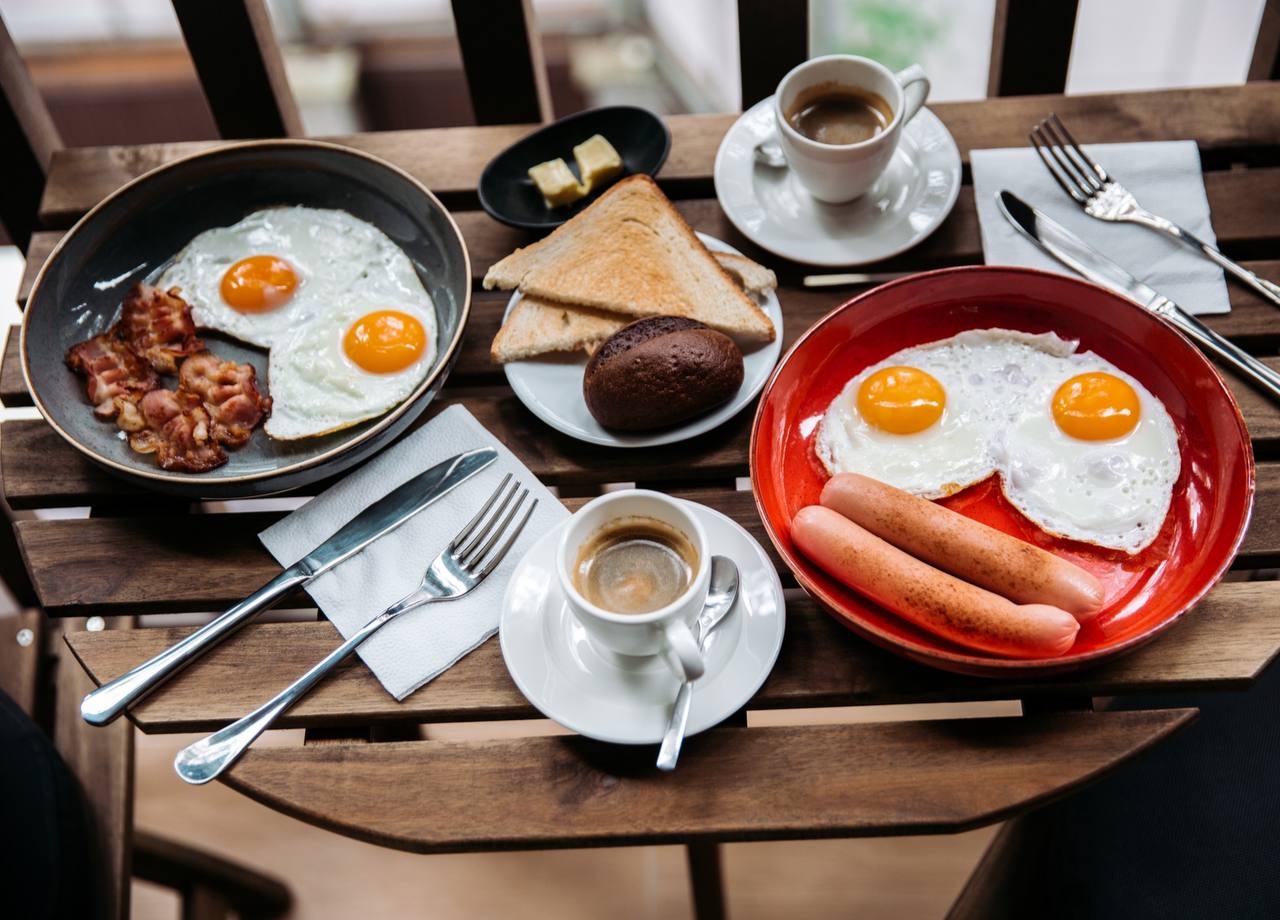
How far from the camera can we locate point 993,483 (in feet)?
4.75

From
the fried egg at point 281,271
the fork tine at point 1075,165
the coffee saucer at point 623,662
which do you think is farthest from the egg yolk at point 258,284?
the fork tine at point 1075,165

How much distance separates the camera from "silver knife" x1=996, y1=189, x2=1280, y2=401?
151cm

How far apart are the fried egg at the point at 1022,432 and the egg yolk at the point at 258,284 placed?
0.88 m

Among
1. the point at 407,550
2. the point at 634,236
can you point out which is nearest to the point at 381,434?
the point at 407,550

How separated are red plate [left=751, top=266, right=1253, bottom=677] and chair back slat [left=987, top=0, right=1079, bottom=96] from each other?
0.67 metres

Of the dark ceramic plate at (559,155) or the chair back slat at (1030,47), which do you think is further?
the chair back slat at (1030,47)

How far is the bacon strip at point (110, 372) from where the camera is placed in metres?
1.57

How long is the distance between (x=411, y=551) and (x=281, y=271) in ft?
1.83

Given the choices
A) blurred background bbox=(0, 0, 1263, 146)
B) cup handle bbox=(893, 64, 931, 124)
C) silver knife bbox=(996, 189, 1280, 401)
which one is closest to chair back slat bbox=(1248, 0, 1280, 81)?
silver knife bbox=(996, 189, 1280, 401)

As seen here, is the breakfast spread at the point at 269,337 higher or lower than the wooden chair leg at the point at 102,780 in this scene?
higher

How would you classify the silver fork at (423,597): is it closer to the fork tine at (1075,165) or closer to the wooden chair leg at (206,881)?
the wooden chair leg at (206,881)

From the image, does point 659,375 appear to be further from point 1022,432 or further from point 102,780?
point 102,780

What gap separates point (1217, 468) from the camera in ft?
4.50

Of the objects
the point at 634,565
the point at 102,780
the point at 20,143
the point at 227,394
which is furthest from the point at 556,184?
the point at 102,780
